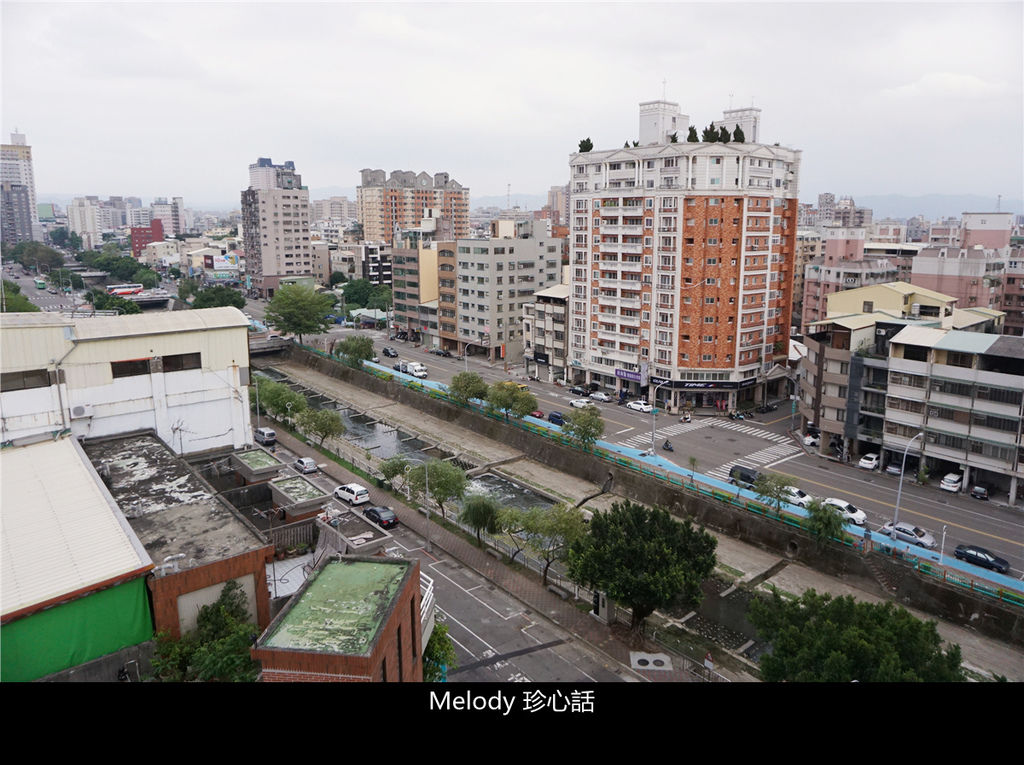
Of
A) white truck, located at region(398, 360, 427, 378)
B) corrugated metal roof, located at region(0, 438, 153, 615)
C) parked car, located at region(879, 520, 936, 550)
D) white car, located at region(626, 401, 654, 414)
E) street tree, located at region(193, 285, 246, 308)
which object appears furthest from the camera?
street tree, located at region(193, 285, 246, 308)

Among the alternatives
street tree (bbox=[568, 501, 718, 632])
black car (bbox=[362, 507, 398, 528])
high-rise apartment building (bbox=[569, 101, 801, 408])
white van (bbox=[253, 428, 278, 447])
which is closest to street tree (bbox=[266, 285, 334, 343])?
white van (bbox=[253, 428, 278, 447])

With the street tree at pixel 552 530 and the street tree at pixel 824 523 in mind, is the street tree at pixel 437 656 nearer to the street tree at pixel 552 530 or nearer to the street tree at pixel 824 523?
the street tree at pixel 552 530

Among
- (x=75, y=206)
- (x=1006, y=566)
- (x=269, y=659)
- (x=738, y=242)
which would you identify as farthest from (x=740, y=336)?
(x=75, y=206)

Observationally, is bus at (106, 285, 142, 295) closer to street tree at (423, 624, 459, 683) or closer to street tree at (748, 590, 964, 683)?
street tree at (423, 624, 459, 683)

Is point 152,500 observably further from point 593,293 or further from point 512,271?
point 512,271

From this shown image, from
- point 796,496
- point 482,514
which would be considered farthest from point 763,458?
point 482,514

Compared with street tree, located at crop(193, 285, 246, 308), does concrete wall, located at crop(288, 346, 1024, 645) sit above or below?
below

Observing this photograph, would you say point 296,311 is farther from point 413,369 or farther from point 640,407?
point 640,407

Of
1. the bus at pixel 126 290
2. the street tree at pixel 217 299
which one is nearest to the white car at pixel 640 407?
the street tree at pixel 217 299
